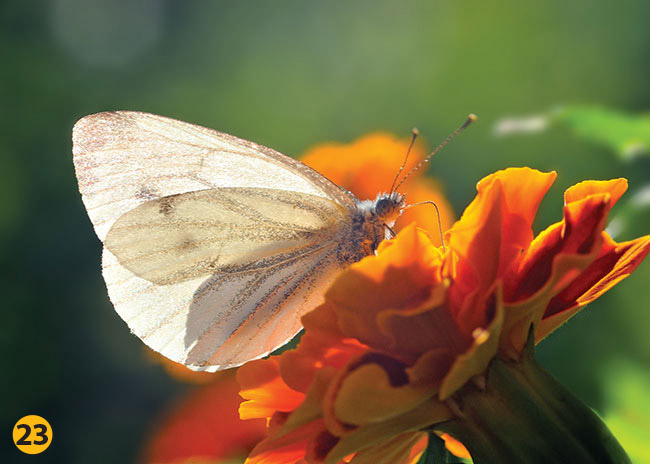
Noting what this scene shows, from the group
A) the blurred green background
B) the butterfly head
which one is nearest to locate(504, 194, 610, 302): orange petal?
the butterfly head

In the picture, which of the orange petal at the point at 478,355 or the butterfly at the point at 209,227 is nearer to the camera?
the orange petal at the point at 478,355

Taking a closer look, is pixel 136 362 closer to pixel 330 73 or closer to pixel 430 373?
pixel 330 73

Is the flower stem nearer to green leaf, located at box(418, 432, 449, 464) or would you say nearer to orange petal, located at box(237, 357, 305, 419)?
green leaf, located at box(418, 432, 449, 464)

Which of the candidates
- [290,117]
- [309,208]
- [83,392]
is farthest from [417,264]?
[290,117]

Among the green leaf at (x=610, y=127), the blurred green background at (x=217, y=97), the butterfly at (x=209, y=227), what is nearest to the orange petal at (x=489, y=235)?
the green leaf at (x=610, y=127)

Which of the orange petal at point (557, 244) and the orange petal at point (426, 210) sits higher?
the orange petal at point (426, 210)

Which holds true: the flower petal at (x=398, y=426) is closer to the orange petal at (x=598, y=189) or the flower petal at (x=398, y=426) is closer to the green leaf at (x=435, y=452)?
the green leaf at (x=435, y=452)
